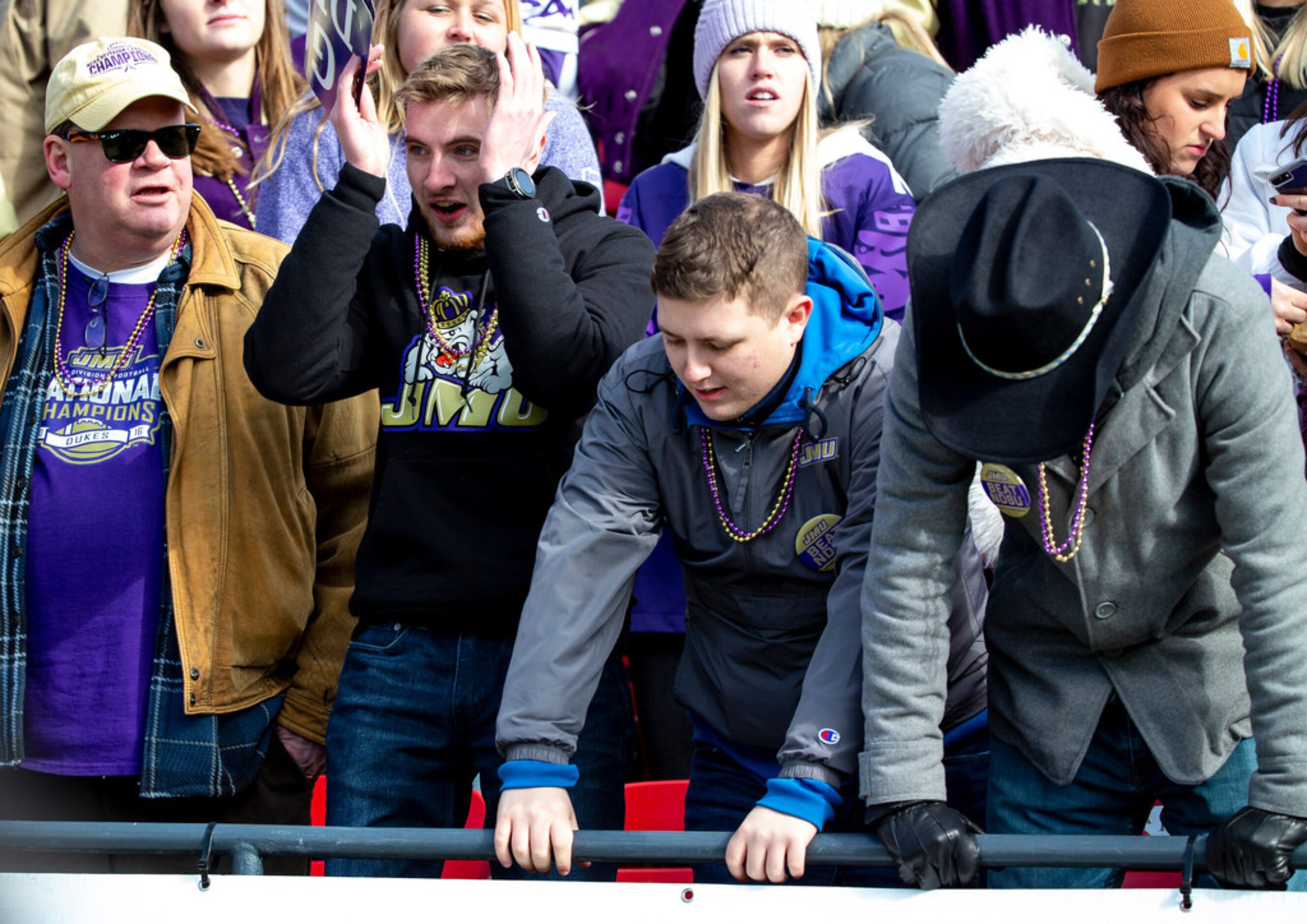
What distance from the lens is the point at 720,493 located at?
2.92 metres

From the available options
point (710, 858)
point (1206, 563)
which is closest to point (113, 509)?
point (710, 858)

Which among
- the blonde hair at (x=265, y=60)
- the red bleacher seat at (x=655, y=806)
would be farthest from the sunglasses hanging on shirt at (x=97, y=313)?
the red bleacher seat at (x=655, y=806)

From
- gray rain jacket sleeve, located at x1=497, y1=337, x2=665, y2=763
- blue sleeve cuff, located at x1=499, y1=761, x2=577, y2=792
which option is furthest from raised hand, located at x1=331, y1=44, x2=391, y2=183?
blue sleeve cuff, located at x1=499, y1=761, x2=577, y2=792

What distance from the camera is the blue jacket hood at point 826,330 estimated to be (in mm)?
2867

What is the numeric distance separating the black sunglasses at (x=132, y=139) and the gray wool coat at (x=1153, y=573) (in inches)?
82.2

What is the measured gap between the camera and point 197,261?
374 cm

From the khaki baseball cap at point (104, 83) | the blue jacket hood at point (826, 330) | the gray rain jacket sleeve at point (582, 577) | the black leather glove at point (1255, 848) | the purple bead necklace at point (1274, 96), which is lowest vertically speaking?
the black leather glove at point (1255, 848)

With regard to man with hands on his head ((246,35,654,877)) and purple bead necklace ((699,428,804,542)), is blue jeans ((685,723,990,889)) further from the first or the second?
purple bead necklace ((699,428,804,542))

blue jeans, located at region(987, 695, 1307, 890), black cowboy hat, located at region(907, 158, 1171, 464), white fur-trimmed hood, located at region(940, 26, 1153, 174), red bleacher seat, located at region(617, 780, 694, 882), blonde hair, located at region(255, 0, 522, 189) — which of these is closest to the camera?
black cowboy hat, located at region(907, 158, 1171, 464)

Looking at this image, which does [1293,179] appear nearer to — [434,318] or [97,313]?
[434,318]

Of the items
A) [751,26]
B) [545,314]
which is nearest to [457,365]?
[545,314]

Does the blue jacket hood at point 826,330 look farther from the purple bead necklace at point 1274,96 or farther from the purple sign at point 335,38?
the purple bead necklace at point 1274,96

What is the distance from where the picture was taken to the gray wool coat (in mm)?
2332

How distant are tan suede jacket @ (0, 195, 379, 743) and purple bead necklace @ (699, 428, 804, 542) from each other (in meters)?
1.20
